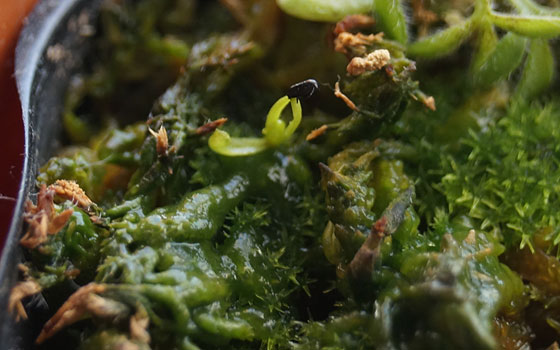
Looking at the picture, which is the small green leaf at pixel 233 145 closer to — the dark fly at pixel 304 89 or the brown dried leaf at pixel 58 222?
the dark fly at pixel 304 89

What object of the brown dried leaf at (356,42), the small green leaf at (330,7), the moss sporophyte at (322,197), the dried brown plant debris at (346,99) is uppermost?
the small green leaf at (330,7)

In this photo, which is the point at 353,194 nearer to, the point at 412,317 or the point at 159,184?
the point at 412,317

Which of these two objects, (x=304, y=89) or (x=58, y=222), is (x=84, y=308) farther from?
(x=304, y=89)

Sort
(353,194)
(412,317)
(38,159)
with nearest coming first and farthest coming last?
1. (412,317)
2. (353,194)
3. (38,159)

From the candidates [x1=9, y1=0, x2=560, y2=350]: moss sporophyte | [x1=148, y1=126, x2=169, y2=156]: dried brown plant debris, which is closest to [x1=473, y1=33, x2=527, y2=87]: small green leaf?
[x1=9, y1=0, x2=560, y2=350]: moss sporophyte

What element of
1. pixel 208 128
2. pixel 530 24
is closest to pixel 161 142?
pixel 208 128

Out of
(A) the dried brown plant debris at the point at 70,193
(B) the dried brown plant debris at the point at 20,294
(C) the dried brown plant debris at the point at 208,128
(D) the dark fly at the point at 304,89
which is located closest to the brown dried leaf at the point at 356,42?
(D) the dark fly at the point at 304,89

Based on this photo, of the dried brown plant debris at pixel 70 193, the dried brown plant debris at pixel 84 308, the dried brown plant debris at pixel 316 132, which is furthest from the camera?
the dried brown plant debris at pixel 316 132

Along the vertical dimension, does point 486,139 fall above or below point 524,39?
below

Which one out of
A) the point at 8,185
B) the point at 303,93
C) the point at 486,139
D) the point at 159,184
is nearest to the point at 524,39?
the point at 486,139
